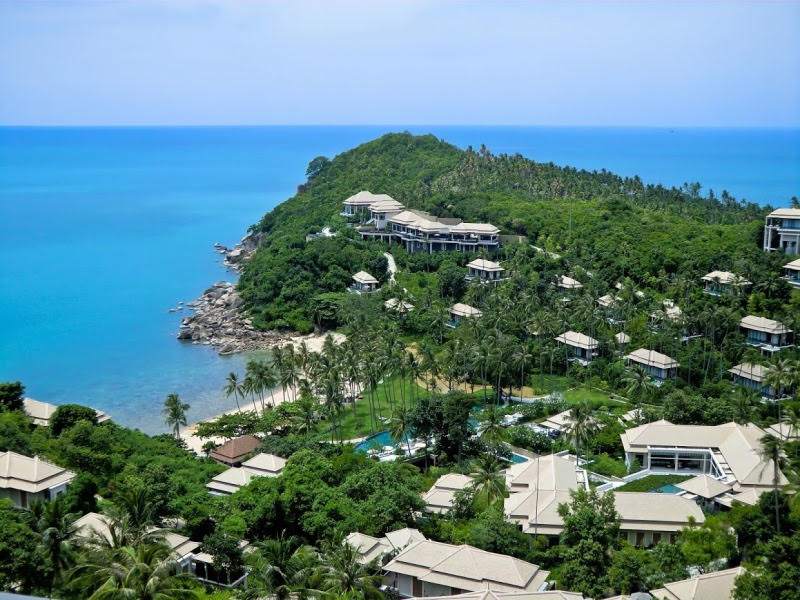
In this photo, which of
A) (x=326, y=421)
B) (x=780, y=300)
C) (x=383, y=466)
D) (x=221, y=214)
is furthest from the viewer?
(x=221, y=214)

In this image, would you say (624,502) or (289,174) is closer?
(624,502)

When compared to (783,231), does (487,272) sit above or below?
below

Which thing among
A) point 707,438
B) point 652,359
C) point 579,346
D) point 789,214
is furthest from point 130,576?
point 789,214

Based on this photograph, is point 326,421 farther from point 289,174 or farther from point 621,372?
point 289,174

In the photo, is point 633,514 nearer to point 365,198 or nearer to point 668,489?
point 668,489

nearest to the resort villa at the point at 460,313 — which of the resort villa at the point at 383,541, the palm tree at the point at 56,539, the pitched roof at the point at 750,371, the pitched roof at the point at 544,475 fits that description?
the pitched roof at the point at 750,371

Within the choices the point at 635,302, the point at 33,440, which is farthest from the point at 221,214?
the point at 33,440

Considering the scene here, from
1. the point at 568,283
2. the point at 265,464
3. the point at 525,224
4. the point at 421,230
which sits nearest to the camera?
the point at 265,464
